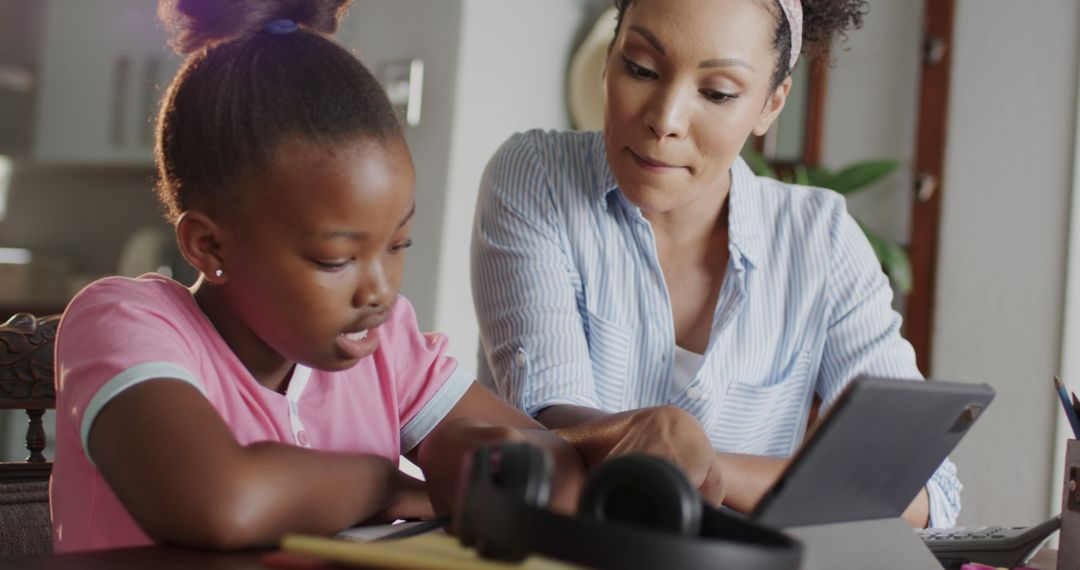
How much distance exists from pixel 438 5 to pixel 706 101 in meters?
2.20

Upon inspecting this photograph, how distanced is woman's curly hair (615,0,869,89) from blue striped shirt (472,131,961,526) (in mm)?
177

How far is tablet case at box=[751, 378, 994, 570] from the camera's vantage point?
63 cm

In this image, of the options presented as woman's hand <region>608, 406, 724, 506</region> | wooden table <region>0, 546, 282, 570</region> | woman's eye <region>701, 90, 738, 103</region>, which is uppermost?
woman's eye <region>701, 90, 738, 103</region>

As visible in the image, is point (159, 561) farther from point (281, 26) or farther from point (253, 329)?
point (281, 26)

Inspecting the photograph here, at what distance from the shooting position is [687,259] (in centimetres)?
158

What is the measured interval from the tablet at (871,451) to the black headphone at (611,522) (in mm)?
114

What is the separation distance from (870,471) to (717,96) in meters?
0.75

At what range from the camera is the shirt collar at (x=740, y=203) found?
5.00 feet

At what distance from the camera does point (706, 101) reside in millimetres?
1382

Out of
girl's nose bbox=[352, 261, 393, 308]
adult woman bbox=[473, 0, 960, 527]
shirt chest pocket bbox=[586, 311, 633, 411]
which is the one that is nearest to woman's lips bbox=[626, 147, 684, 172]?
adult woman bbox=[473, 0, 960, 527]

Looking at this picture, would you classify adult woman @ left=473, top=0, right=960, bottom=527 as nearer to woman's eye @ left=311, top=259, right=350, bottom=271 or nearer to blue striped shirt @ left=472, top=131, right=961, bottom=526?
blue striped shirt @ left=472, top=131, right=961, bottom=526

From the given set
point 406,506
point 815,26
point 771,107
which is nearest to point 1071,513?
point 406,506

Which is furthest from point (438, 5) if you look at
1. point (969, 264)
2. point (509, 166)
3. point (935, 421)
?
point (935, 421)

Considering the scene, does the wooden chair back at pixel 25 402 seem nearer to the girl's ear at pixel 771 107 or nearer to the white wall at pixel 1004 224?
the girl's ear at pixel 771 107
